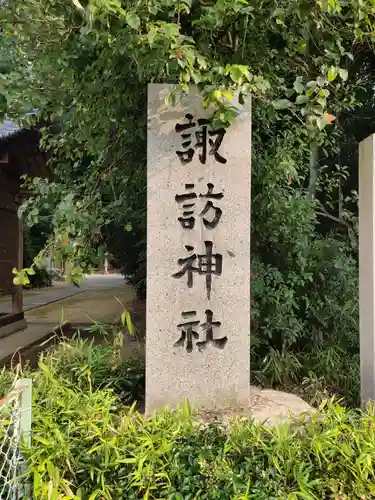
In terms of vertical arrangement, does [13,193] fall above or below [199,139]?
above

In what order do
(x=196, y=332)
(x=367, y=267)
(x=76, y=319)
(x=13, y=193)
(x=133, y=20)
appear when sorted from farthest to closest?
(x=76, y=319) < (x=13, y=193) < (x=367, y=267) < (x=196, y=332) < (x=133, y=20)

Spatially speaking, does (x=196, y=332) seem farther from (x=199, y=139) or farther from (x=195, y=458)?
(x=199, y=139)

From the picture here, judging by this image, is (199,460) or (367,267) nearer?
(199,460)

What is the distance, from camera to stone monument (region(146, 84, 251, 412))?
3195 mm

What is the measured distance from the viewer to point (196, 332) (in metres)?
3.21

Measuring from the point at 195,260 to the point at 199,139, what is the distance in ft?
2.75

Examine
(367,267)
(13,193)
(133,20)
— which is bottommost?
(367,267)

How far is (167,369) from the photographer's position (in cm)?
319

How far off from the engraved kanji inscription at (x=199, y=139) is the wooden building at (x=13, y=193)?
4.81 m

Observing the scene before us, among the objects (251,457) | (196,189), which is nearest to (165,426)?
(251,457)

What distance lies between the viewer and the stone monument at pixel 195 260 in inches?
126

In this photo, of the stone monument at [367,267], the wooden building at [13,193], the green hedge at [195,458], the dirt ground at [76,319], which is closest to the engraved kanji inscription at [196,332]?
the green hedge at [195,458]

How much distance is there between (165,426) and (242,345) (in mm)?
831

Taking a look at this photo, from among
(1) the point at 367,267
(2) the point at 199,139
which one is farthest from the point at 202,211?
(1) the point at 367,267
